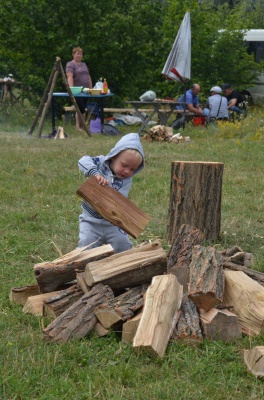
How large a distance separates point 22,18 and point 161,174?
9.83 meters

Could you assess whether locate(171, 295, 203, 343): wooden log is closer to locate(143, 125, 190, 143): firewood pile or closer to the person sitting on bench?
locate(143, 125, 190, 143): firewood pile

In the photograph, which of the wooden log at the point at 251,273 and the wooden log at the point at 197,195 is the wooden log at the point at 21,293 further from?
the wooden log at the point at 197,195

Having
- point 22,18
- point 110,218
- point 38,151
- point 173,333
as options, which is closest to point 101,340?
point 173,333

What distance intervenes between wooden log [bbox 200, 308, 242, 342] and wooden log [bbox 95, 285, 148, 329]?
41 centimetres

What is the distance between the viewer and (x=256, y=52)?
25.2 metres

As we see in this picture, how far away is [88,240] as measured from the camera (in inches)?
199

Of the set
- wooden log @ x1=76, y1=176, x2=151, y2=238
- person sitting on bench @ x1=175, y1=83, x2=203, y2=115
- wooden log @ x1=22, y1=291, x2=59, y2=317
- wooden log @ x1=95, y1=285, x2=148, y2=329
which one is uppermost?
wooden log @ x1=76, y1=176, x2=151, y2=238

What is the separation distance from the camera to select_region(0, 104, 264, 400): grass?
3338 millimetres

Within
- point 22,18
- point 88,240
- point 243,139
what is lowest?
point 243,139

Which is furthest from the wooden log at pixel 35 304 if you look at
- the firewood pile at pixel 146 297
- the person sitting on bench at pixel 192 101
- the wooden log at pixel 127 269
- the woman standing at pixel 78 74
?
the person sitting on bench at pixel 192 101

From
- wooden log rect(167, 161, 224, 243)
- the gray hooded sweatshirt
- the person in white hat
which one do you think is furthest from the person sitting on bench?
the gray hooded sweatshirt

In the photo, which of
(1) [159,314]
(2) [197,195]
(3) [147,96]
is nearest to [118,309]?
(1) [159,314]

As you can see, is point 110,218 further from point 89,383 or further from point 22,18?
point 22,18

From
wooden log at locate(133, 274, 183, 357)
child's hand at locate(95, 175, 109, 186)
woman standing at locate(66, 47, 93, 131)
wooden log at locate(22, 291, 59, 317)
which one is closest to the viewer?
wooden log at locate(133, 274, 183, 357)
